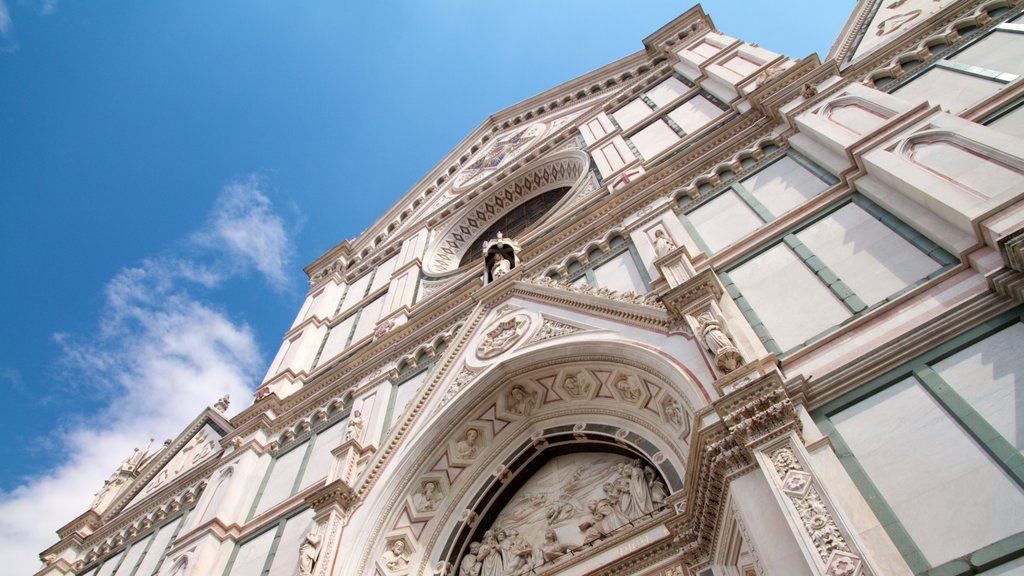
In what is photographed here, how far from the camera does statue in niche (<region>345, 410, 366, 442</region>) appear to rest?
9.80 meters

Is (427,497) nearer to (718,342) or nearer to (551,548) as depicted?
(551,548)

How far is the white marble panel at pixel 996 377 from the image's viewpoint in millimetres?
4484

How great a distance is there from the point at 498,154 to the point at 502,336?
11272mm

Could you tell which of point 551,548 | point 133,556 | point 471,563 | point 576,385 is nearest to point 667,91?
point 576,385

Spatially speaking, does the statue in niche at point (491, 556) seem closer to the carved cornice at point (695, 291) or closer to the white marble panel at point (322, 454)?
the white marble panel at point (322, 454)

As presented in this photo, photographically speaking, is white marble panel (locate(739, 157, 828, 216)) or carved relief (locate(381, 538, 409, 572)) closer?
carved relief (locate(381, 538, 409, 572))

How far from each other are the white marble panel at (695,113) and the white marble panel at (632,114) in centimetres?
103

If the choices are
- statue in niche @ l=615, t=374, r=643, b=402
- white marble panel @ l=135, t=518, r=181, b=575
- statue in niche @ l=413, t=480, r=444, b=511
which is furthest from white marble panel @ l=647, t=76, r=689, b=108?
white marble panel @ l=135, t=518, r=181, b=575

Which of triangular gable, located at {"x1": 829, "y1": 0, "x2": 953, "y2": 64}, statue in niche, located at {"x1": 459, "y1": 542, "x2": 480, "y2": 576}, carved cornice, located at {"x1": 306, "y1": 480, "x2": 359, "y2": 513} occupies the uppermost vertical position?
triangular gable, located at {"x1": 829, "y1": 0, "x2": 953, "y2": 64}

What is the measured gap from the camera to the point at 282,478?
35.1ft

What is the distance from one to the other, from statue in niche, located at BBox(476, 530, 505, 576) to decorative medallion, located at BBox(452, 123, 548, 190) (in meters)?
12.0

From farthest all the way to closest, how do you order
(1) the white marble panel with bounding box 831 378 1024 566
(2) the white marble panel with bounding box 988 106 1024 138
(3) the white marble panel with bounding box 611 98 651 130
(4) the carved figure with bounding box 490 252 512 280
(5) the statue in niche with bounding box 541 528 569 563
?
(3) the white marble panel with bounding box 611 98 651 130, (4) the carved figure with bounding box 490 252 512 280, (5) the statue in niche with bounding box 541 528 569 563, (2) the white marble panel with bounding box 988 106 1024 138, (1) the white marble panel with bounding box 831 378 1024 566

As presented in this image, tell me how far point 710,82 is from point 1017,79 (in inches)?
243

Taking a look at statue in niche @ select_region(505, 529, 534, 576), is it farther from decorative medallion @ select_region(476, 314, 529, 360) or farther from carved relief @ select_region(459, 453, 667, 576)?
decorative medallion @ select_region(476, 314, 529, 360)
